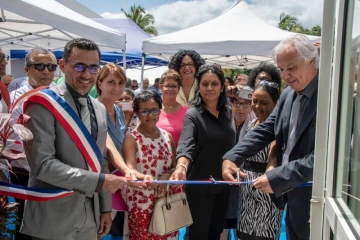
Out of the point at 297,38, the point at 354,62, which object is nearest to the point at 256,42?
the point at 297,38

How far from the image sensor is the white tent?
750cm

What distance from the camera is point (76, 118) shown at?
227 centimetres

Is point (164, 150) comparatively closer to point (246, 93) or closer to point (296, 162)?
point (246, 93)

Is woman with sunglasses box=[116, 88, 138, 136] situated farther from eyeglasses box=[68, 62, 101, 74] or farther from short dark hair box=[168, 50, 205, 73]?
eyeglasses box=[68, 62, 101, 74]

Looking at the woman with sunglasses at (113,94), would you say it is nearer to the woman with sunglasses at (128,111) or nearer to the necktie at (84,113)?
the woman with sunglasses at (128,111)

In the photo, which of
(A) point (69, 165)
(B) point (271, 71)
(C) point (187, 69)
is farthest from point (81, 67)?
(B) point (271, 71)

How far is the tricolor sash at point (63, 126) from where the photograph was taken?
2193 millimetres

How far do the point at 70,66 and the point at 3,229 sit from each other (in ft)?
3.38

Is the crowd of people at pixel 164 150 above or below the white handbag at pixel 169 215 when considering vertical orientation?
above

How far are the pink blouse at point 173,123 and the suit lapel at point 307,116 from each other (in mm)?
1575

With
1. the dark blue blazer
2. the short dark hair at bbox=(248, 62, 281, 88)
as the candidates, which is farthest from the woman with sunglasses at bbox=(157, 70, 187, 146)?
the short dark hair at bbox=(248, 62, 281, 88)

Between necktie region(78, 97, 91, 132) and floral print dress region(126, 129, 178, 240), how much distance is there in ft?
3.39

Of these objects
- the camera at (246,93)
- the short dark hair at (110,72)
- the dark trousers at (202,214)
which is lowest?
the dark trousers at (202,214)

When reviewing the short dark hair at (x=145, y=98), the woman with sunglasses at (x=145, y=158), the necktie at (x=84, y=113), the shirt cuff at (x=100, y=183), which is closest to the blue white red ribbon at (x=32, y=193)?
the shirt cuff at (x=100, y=183)
